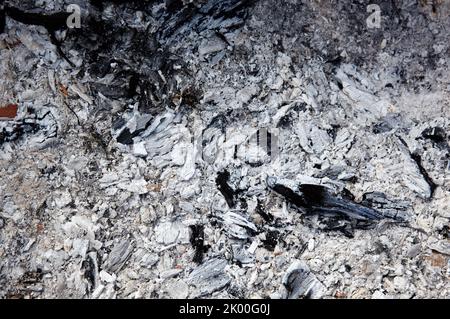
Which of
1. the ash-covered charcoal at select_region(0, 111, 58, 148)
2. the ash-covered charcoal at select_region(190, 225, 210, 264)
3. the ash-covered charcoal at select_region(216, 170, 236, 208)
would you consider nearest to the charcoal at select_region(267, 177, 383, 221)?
the ash-covered charcoal at select_region(216, 170, 236, 208)

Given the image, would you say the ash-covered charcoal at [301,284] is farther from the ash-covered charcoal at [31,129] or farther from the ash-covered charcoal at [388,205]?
the ash-covered charcoal at [31,129]

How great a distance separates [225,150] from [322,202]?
563mm

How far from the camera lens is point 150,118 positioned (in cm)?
208

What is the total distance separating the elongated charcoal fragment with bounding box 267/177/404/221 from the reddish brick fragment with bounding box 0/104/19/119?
1374mm

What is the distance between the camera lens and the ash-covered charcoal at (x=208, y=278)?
189 centimetres

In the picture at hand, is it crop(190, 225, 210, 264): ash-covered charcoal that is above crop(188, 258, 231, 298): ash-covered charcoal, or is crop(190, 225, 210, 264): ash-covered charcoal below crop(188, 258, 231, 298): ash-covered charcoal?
above

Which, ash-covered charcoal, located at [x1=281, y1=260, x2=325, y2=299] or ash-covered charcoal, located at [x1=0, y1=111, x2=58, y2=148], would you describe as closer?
ash-covered charcoal, located at [x1=281, y1=260, x2=325, y2=299]

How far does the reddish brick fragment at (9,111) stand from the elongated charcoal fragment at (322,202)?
137 cm

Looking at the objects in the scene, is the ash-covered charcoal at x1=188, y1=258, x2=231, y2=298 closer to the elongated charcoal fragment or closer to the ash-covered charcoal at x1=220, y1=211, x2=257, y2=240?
the ash-covered charcoal at x1=220, y1=211, x2=257, y2=240

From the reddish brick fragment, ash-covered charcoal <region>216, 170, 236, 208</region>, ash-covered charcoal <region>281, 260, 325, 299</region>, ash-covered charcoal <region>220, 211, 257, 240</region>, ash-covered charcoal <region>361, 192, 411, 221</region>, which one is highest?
the reddish brick fragment

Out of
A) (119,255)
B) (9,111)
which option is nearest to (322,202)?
(119,255)

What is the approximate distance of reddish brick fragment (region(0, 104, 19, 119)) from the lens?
2.04 m
